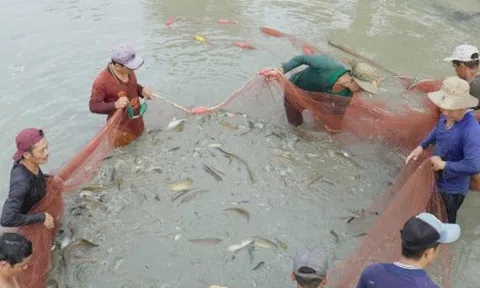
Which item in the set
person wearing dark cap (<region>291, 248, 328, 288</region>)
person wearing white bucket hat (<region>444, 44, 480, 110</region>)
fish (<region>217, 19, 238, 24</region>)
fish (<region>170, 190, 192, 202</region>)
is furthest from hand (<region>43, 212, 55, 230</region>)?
fish (<region>217, 19, 238, 24</region>)

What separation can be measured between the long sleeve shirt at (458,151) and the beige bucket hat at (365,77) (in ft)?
4.44

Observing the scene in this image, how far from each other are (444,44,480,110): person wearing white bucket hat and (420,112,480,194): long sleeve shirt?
36.2 inches

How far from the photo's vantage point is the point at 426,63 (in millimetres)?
10742

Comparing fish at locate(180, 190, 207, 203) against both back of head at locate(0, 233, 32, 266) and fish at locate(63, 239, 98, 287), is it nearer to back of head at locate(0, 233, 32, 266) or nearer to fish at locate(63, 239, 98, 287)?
fish at locate(63, 239, 98, 287)

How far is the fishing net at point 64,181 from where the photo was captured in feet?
15.6

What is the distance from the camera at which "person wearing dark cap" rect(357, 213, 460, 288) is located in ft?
10.2

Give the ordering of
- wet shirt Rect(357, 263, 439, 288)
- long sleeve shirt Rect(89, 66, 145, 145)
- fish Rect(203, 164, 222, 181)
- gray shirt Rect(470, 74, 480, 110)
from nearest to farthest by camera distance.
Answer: wet shirt Rect(357, 263, 439, 288) → gray shirt Rect(470, 74, 480, 110) → long sleeve shirt Rect(89, 66, 145, 145) → fish Rect(203, 164, 222, 181)

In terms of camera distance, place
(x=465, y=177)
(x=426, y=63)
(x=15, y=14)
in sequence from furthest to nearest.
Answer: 1. (x=15, y=14)
2. (x=426, y=63)
3. (x=465, y=177)

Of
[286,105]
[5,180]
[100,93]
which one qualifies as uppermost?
[100,93]

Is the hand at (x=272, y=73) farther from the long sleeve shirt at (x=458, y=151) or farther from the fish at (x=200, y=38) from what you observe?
the fish at (x=200, y=38)

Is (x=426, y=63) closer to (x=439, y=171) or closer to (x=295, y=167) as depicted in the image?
(x=295, y=167)

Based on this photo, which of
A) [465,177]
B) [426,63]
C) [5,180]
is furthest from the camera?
[426,63]

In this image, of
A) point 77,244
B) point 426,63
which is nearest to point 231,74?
point 426,63

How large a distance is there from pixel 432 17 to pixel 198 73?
7133 mm
